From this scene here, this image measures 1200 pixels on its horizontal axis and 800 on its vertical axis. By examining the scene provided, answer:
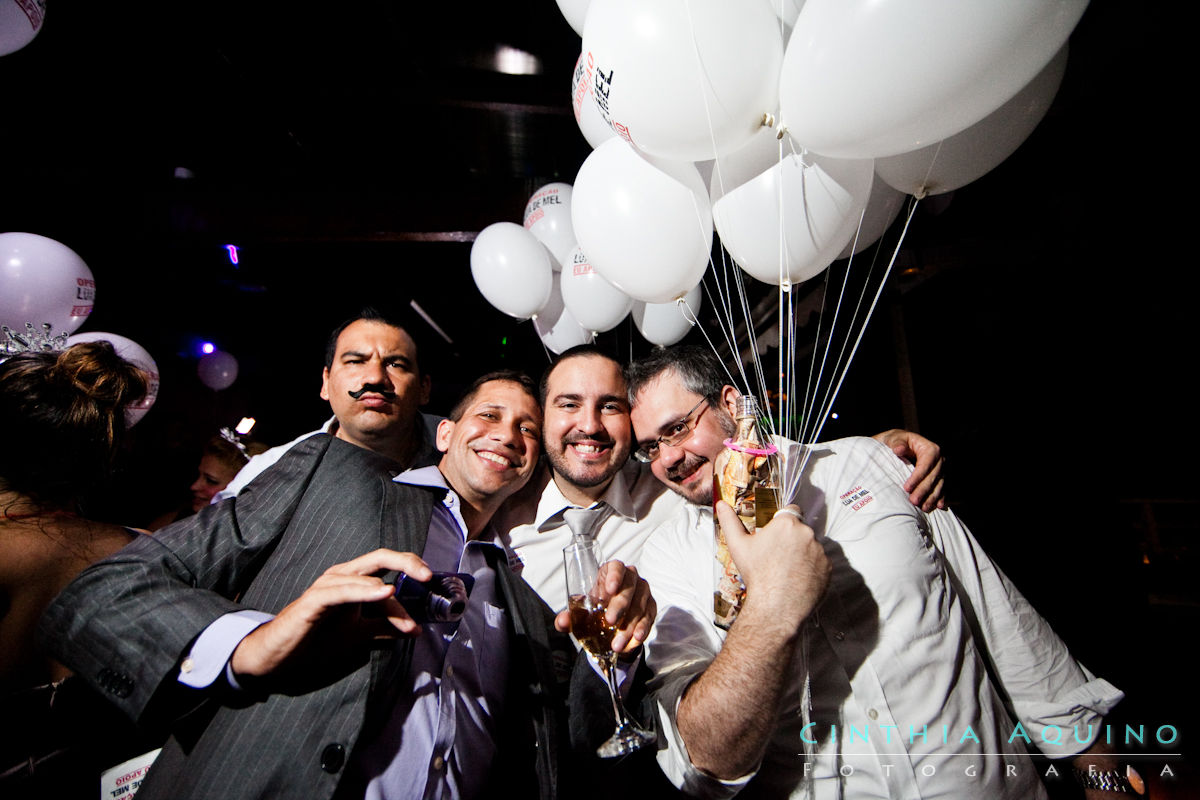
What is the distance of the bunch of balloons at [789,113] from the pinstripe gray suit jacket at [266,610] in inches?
56.2

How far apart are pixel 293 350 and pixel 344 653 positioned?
847 centimetres

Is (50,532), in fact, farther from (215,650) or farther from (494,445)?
(494,445)

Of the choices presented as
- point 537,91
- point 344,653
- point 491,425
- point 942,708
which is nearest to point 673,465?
point 491,425

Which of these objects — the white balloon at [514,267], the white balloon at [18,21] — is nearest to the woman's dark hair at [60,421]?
the white balloon at [18,21]

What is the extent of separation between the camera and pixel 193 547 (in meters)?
1.25

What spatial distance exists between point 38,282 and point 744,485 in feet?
16.2

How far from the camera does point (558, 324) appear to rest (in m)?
3.84

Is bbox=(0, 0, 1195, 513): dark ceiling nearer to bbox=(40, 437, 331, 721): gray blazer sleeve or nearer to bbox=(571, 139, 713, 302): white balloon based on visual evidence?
bbox=(571, 139, 713, 302): white balloon

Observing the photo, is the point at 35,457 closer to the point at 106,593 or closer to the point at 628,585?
the point at 106,593

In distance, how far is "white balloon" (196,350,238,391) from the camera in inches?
258

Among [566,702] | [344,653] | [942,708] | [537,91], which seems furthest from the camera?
[537,91]

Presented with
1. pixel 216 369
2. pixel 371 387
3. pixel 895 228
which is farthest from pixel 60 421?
pixel 216 369

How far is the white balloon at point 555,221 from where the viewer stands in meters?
3.38

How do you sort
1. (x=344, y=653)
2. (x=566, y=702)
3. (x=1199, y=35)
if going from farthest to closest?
1. (x=1199, y=35)
2. (x=566, y=702)
3. (x=344, y=653)
